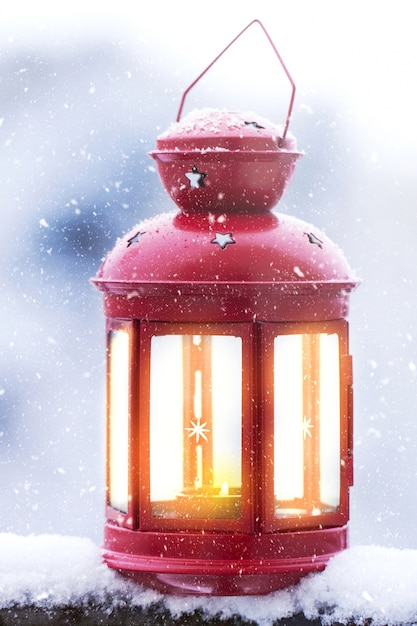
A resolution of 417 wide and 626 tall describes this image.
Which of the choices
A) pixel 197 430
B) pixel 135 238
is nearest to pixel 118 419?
pixel 197 430

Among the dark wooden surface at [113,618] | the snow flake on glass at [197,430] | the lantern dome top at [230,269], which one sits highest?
the lantern dome top at [230,269]

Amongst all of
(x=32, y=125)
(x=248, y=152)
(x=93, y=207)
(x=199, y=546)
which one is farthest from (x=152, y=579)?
(x=32, y=125)

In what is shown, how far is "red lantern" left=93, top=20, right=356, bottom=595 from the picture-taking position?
3025 millimetres

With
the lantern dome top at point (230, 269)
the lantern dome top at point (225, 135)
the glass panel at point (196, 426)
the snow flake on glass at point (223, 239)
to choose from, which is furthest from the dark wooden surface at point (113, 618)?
the lantern dome top at point (225, 135)

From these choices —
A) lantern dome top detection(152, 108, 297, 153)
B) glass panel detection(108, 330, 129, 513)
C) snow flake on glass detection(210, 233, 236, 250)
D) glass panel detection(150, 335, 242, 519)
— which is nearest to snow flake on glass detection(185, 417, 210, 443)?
glass panel detection(150, 335, 242, 519)

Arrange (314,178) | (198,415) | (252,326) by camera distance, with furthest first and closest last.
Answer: (314,178), (198,415), (252,326)

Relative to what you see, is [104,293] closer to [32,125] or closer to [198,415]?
[198,415]

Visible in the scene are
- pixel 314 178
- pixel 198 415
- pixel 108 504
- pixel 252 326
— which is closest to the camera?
pixel 252 326

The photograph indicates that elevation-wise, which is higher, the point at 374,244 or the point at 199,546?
the point at 374,244

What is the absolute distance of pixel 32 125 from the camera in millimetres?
5094

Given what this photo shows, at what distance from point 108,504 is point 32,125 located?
2240 millimetres

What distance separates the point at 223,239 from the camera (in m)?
3.05

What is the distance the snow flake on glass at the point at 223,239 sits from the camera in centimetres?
304

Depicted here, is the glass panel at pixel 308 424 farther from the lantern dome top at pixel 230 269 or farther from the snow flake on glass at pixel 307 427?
the lantern dome top at pixel 230 269
